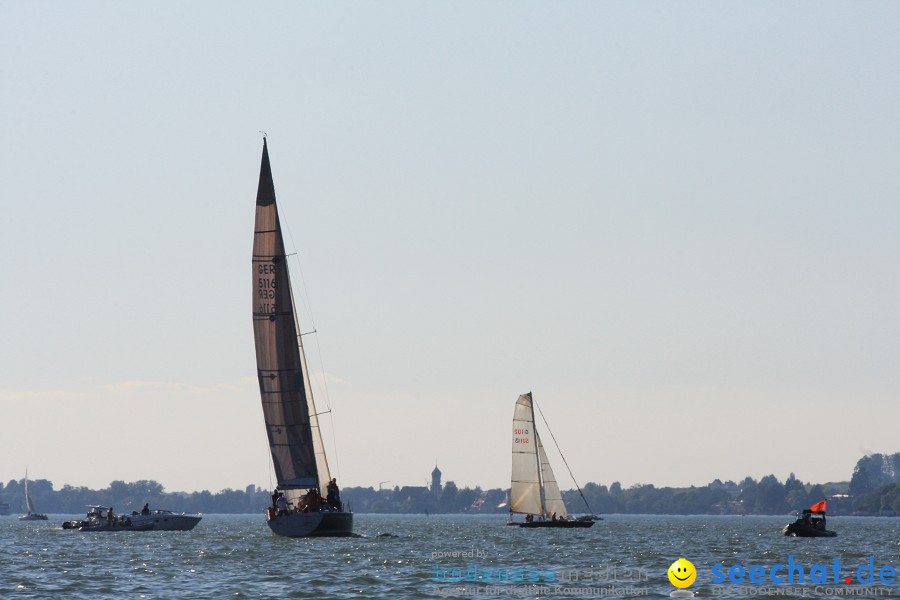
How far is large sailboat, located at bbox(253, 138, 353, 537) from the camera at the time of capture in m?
88.3

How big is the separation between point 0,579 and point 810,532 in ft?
224

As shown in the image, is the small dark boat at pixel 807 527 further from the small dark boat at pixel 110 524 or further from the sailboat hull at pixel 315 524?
the small dark boat at pixel 110 524

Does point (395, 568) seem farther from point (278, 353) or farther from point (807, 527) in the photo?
point (807, 527)

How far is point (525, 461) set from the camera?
416ft

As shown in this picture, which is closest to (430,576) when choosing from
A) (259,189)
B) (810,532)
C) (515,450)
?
(259,189)

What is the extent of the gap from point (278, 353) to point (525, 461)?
42.6 metres

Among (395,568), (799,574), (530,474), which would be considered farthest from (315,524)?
(530,474)

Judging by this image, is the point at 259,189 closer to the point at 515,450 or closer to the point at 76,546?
the point at 76,546

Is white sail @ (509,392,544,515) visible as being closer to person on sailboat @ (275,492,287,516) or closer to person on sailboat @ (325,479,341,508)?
person on sailboat @ (275,492,287,516)

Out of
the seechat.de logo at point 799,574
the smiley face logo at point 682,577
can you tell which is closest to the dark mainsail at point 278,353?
the seechat.de logo at point 799,574

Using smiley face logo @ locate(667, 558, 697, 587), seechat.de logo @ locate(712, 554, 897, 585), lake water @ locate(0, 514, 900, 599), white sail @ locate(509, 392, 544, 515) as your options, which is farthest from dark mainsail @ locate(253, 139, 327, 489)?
white sail @ locate(509, 392, 544, 515)

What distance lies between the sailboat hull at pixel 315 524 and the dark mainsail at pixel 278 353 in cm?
283

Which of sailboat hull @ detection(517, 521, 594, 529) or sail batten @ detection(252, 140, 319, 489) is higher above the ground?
sail batten @ detection(252, 140, 319, 489)

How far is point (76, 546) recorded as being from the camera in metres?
94.0
